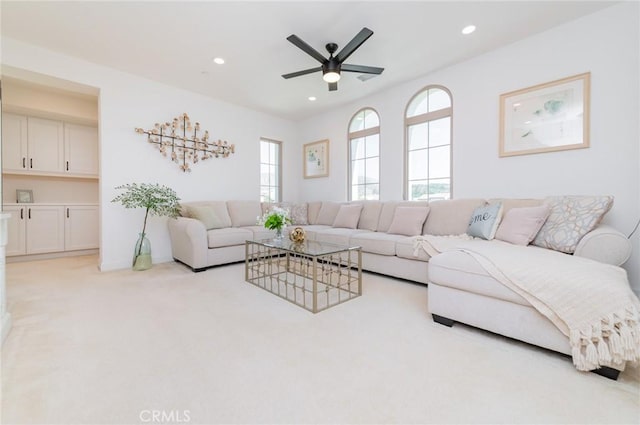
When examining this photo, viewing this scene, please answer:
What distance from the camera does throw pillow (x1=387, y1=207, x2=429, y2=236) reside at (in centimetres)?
327

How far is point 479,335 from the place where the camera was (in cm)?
179

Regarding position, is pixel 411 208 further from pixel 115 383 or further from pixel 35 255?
pixel 35 255

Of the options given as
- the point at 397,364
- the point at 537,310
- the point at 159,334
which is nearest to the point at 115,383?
the point at 159,334

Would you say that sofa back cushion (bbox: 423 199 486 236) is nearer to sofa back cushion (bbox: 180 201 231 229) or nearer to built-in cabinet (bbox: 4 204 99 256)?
sofa back cushion (bbox: 180 201 231 229)

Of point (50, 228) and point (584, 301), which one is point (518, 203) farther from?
point (50, 228)

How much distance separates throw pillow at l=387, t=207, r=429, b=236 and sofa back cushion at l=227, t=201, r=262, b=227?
2301mm

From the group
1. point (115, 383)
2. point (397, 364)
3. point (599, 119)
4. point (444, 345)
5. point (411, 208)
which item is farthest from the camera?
point (411, 208)

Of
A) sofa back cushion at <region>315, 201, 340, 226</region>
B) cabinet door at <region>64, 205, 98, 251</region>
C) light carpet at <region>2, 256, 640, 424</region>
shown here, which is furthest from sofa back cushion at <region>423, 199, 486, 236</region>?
cabinet door at <region>64, 205, 98, 251</region>

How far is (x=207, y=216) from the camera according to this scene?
378 cm

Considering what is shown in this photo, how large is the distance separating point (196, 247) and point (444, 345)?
290 centimetres

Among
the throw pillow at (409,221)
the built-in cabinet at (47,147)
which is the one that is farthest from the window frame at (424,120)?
the built-in cabinet at (47,147)

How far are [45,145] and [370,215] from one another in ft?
16.8

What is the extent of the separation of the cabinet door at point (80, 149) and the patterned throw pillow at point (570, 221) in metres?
6.20

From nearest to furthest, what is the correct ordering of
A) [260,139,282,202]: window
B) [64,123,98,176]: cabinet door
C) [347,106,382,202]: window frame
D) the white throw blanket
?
the white throw blanket
[64,123,98,176]: cabinet door
[347,106,382,202]: window frame
[260,139,282,202]: window
